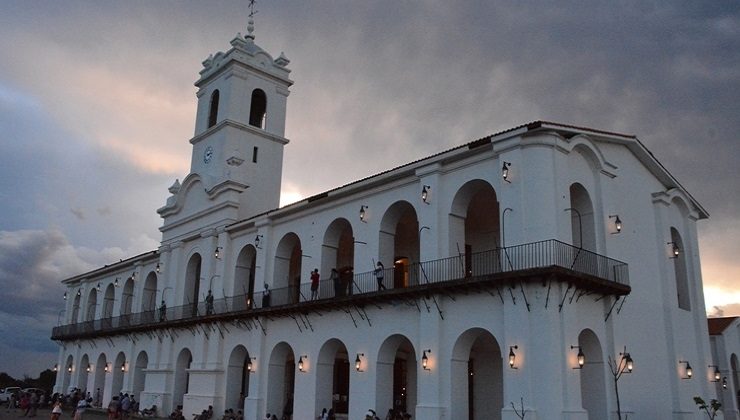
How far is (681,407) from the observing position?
69.8ft

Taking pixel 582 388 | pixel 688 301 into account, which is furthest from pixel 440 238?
pixel 688 301

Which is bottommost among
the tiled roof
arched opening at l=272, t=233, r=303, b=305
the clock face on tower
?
the tiled roof

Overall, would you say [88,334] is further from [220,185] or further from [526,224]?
[526,224]

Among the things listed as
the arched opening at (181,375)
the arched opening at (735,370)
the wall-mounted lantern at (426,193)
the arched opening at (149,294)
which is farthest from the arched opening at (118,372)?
the arched opening at (735,370)

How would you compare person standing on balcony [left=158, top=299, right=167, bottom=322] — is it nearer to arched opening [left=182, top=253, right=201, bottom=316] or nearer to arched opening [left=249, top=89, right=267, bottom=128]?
arched opening [left=182, top=253, right=201, bottom=316]

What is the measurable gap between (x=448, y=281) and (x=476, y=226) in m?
6.55

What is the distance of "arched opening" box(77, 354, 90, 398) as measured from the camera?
42.1 m

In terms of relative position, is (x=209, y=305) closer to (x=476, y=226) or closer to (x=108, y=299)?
(x=476, y=226)

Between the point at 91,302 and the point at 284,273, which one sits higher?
the point at 91,302

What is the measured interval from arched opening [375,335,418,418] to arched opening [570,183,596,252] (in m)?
6.28

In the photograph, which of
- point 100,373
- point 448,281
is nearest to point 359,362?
point 448,281

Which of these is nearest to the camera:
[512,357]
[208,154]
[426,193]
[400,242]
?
[512,357]

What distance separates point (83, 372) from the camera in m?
42.3

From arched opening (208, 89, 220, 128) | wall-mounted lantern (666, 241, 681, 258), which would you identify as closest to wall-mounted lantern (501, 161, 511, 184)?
wall-mounted lantern (666, 241, 681, 258)
